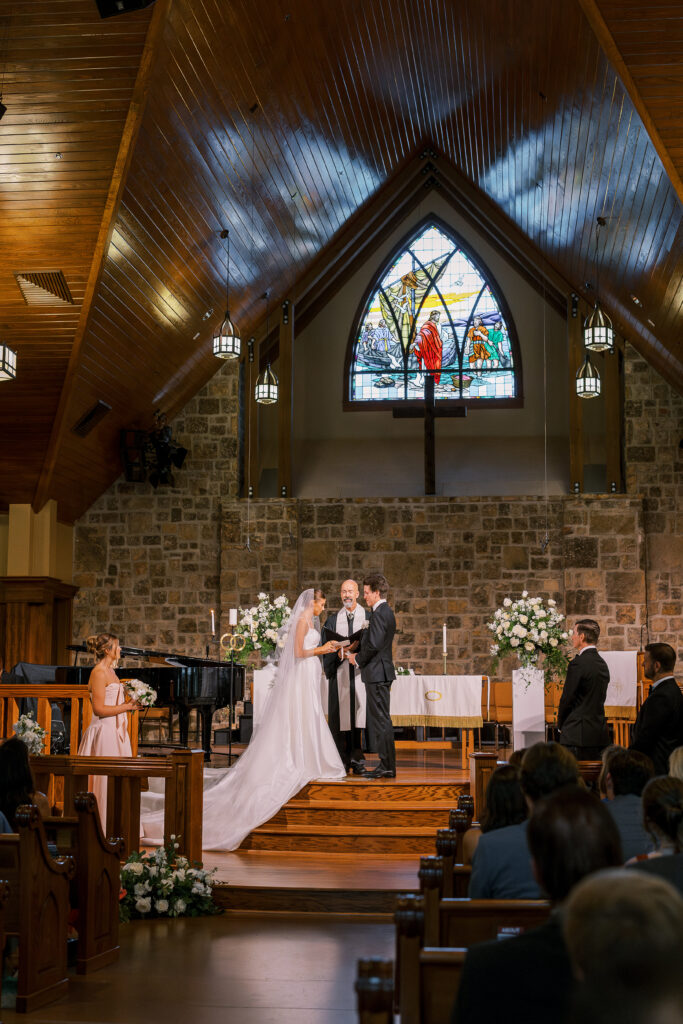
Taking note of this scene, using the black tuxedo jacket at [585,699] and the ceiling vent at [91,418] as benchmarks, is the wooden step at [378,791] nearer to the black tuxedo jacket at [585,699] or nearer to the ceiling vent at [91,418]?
the black tuxedo jacket at [585,699]

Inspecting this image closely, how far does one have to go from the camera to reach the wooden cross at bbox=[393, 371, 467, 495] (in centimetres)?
1423

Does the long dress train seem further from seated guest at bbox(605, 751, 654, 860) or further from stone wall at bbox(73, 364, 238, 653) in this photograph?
stone wall at bbox(73, 364, 238, 653)

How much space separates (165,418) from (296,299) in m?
2.44

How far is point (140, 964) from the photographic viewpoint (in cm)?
493

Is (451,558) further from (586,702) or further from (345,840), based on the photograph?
(586,702)

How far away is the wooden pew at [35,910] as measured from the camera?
13.8ft

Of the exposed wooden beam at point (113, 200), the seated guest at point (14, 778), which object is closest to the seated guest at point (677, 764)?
the seated guest at point (14, 778)

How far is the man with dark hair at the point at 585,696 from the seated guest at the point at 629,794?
9.48ft

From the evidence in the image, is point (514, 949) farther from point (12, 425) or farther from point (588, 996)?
point (12, 425)

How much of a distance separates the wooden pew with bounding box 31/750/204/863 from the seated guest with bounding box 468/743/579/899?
3385 mm

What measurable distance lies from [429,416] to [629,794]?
427 inches

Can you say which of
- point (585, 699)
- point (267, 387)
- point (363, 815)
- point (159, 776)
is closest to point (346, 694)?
point (363, 815)

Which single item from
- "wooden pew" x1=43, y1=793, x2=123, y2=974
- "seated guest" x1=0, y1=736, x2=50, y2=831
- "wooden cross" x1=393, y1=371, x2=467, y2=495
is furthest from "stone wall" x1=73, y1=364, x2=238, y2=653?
"seated guest" x1=0, y1=736, x2=50, y2=831

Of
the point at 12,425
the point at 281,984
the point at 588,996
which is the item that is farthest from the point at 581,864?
the point at 12,425
